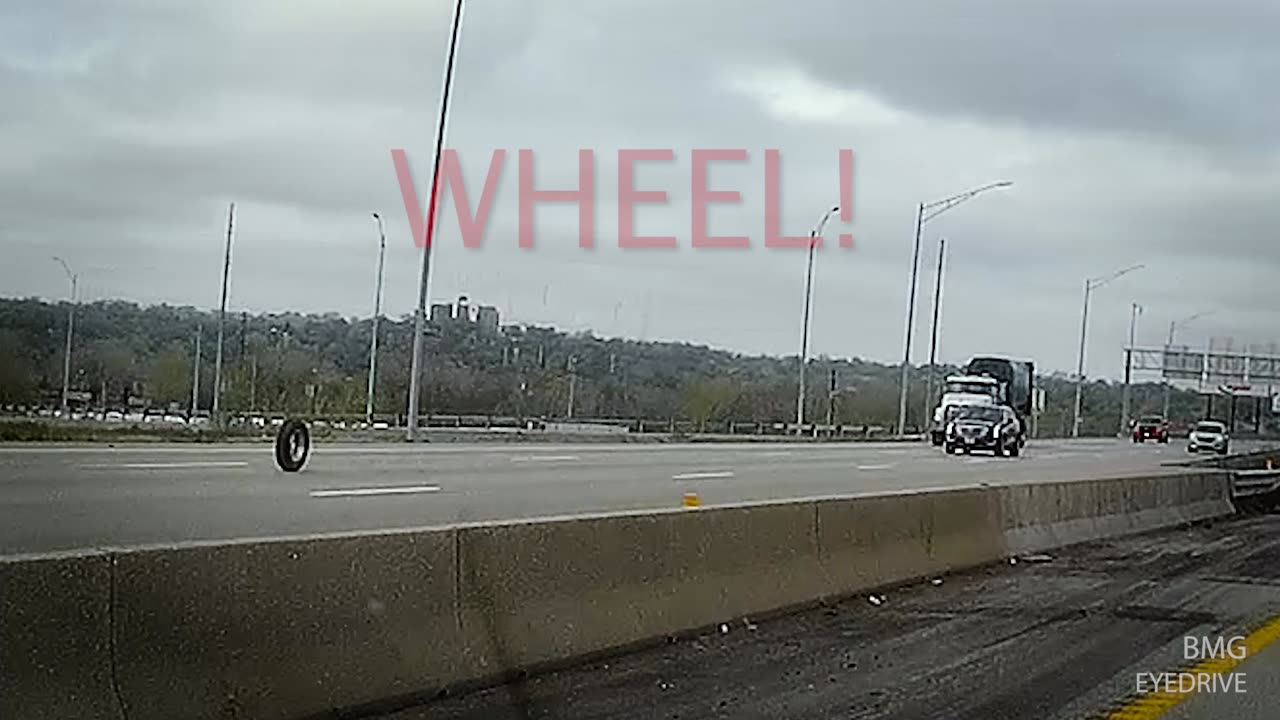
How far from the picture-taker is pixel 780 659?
38.4 ft

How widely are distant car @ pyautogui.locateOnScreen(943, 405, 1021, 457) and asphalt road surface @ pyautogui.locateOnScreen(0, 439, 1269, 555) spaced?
44.2 ft

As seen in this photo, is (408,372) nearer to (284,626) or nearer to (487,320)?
(487,320)

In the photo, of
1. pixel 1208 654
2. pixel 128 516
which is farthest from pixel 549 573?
pixel 128 516

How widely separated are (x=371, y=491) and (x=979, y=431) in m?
39.7

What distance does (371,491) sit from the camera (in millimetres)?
22891

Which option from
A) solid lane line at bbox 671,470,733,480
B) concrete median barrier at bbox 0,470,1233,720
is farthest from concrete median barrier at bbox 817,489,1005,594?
solid lane line at bbox 671,470,733,480

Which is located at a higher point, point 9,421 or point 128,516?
point 9,421

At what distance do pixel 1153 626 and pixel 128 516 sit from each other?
9.49m

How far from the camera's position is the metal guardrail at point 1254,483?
32.2 m

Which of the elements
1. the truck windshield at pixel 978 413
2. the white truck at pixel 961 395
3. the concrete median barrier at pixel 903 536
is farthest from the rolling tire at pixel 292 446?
the white truck at pixel 961 395

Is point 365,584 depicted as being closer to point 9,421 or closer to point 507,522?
point 507,522

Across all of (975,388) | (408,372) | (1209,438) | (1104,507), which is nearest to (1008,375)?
(975,388)

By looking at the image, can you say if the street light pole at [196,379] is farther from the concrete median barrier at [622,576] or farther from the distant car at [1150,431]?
the distant car at [1150,431]

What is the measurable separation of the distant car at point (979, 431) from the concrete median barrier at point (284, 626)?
166 ft
